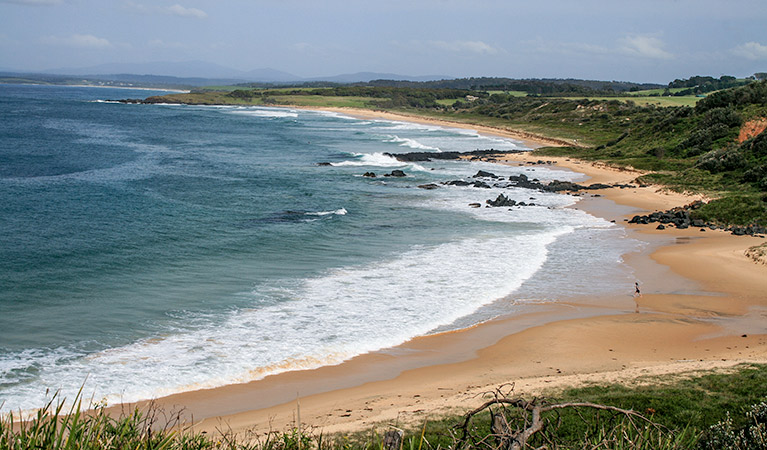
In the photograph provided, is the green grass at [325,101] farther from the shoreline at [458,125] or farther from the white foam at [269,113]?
the white foam at [269,113]

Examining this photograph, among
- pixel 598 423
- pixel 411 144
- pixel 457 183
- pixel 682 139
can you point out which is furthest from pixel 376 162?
pixel 598 423

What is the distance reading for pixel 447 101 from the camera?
160 meters

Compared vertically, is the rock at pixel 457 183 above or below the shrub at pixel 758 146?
below

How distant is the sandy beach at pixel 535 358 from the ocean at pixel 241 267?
84 centimetres

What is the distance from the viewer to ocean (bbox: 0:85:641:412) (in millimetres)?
14500

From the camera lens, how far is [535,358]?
14727 millimetres

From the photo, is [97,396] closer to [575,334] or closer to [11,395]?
[11,395]

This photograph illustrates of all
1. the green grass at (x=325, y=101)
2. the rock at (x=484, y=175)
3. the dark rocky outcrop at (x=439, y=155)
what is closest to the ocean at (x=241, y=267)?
the rock at (x=484, y=175)

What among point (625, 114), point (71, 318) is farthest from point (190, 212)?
point (625, 114)

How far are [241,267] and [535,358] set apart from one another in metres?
11.8

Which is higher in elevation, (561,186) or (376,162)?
(561,186)

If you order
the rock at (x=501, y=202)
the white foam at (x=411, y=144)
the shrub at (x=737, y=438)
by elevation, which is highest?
the white foam at (x=411, y=144)

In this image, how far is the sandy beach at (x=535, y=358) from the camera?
11.8 meters

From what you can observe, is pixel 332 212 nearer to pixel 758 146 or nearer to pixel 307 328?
pixel 307 328
